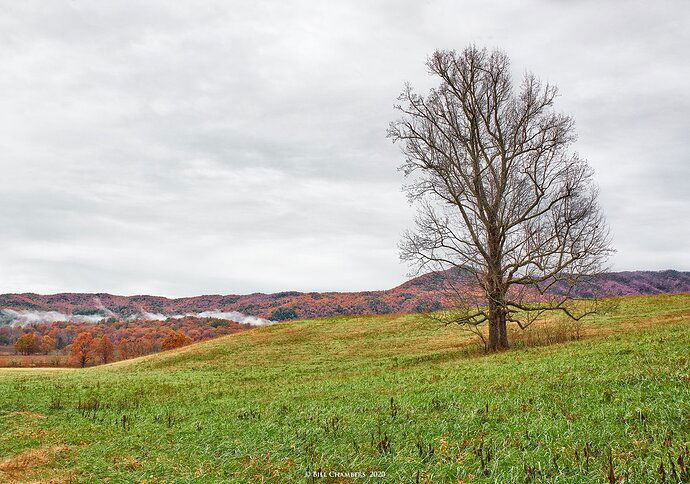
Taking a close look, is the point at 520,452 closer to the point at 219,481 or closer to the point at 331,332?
the point at 219,481

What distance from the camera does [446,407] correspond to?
11938mm

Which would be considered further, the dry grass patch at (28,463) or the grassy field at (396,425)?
the dry grass patch at (28,463)

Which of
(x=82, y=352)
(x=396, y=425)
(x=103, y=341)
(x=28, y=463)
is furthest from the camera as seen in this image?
(x=103, y=341)

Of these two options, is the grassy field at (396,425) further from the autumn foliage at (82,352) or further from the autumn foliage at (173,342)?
the autumn foliage at (173,342)

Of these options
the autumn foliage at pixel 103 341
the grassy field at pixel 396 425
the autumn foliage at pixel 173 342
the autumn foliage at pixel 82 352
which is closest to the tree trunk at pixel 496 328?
the grassy field at pixel 396 425

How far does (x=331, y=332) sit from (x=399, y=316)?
11806mm

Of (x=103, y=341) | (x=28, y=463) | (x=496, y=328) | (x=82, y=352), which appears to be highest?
(x=496, y=328)

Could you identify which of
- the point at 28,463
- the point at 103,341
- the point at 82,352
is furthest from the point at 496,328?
the point at 103,341

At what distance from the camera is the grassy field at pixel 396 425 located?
7.17m

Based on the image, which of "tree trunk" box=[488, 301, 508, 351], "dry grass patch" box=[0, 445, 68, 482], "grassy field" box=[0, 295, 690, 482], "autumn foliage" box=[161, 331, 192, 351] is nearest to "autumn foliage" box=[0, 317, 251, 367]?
"autumn foliage" box=[161, 331, 192, 351]

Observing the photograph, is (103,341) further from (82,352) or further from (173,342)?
(173,342)

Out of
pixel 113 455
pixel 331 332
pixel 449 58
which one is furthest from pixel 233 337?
pixel 113 455

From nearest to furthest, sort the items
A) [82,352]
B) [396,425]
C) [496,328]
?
[396,425] < [496,328] < [82,352]

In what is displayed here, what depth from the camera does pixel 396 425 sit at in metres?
10.6
